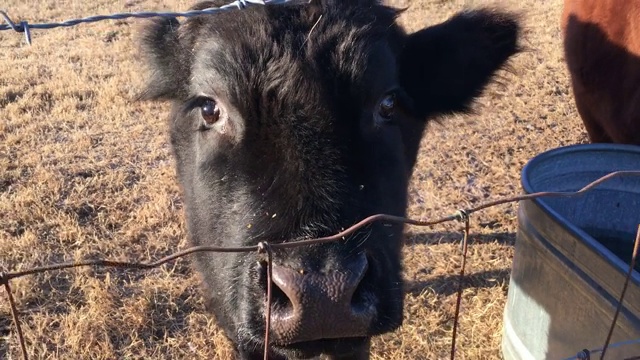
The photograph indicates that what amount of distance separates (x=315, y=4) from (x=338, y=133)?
60 centimetres

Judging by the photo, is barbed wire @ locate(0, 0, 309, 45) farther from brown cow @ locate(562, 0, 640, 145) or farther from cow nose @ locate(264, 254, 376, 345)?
brown cow @ locate(562, 0, 640, 145)

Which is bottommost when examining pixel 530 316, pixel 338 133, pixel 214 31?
pixel 530 316

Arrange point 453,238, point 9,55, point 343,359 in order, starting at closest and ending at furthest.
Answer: point 343,359 < point 453,238 < point 9,55

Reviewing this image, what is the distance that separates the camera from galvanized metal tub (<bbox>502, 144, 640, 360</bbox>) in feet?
6.45

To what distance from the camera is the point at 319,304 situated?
1579 mm

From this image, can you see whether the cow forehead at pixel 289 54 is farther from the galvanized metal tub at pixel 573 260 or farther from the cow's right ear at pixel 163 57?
the galvanized metal tub at pixel 573 260

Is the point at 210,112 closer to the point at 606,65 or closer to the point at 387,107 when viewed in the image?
the point at 387,107

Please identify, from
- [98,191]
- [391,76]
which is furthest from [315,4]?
[98,191]

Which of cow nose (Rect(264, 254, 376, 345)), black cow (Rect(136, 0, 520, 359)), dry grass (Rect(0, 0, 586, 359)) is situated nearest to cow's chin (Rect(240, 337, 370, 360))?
black cow (Rect(136, 0, 520, 359))

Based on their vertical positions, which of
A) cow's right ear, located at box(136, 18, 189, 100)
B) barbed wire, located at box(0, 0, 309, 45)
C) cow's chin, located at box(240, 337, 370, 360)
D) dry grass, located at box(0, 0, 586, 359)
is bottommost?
dry grass, located at box(0, 0, 586, 359)

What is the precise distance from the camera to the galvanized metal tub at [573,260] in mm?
1965

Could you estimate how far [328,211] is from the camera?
1827 millimetres

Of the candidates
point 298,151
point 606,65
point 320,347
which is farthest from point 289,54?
point 606,65

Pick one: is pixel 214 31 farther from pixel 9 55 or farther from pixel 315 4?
pixel 9 55
